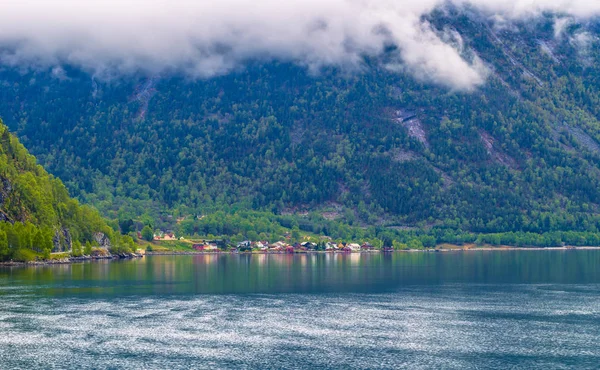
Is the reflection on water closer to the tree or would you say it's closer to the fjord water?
the fjord water

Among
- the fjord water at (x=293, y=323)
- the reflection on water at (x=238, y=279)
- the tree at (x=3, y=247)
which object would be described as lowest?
the fjord water at (x=293, y=323)

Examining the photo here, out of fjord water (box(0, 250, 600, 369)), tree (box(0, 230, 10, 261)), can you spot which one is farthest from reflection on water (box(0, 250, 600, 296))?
tree (box(0, 230, 10, 261))

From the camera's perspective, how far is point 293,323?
103938 mm

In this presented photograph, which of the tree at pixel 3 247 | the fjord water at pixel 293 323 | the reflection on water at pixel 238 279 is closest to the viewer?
the fjord water at pixel 293 323

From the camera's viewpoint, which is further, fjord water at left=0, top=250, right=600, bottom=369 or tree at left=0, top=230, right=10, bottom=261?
tree at left=0, top=230, right=10, bottom=261

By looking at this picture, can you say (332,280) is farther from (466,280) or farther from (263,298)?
(263,298)

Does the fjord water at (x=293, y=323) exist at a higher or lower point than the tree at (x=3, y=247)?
lower

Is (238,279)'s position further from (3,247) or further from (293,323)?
(293,323)

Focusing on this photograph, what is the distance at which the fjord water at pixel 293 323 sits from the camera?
276 ft

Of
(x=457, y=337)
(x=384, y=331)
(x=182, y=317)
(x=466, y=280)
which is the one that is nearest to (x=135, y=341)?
(x=182, y=317)

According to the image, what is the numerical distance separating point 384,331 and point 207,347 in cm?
1999

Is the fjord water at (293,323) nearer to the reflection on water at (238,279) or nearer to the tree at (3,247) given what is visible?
the reflection on water at (238,279)

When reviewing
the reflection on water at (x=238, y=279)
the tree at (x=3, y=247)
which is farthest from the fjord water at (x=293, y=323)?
the tree at (x=3, y=247)

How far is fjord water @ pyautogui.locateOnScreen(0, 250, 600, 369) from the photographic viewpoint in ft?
276
